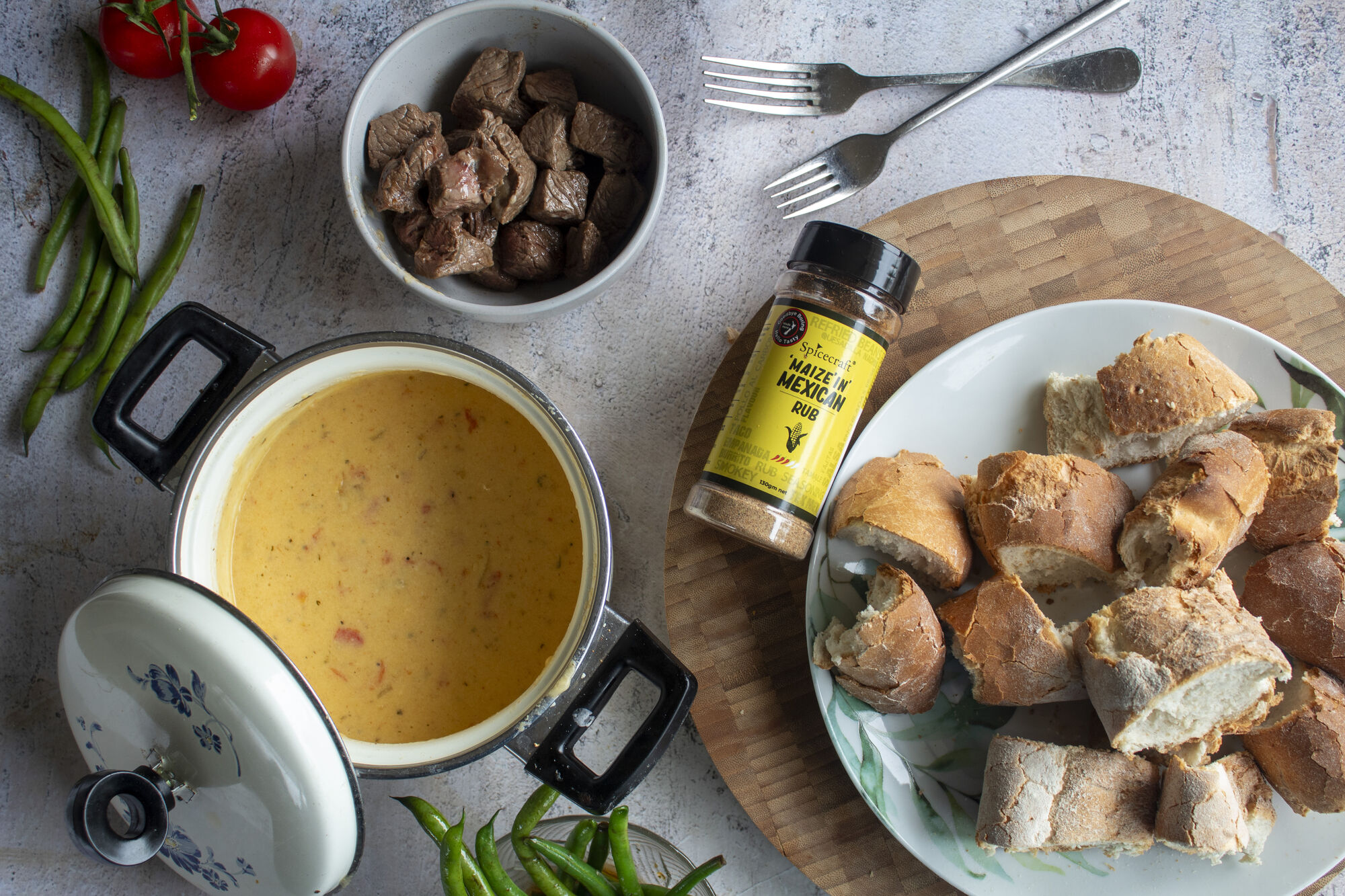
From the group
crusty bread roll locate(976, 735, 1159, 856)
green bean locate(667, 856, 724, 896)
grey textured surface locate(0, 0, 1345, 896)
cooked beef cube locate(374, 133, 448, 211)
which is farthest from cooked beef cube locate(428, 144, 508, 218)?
crusty bread roll locate(976, 735, 1159, 856)

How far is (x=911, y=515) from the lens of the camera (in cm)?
145

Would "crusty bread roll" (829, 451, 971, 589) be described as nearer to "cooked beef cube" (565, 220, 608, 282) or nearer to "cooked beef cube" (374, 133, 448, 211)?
"cooked beef cube" (565, 220, 608, 282)

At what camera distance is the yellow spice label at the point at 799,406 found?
57.2 inches

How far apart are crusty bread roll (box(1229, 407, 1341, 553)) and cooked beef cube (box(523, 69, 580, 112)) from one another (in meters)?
1.45

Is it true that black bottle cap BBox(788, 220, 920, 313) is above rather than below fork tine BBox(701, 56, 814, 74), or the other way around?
below

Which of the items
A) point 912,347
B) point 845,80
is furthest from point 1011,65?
point 912,347

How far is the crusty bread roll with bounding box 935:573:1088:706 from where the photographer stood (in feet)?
4.69

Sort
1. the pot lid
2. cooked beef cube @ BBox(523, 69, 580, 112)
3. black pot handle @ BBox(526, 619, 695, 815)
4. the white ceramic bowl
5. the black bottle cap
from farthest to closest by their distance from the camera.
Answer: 1. cooked beef cube @ BBox(523, 69, 580, 112)
2. the white ceramic bowl
3. the black bottle cap
4. black pot handle @ BBox(526, 619, 695, 815)
5. the pot lid

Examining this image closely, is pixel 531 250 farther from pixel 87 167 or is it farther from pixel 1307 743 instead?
pixel 1307 743

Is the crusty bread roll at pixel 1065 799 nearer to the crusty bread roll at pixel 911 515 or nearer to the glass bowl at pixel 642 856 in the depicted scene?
the crusty bread roll at pixel 911 515

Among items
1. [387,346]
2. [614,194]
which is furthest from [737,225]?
[387,346]

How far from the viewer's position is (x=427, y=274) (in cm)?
158

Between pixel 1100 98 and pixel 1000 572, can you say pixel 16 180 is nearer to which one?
pixel 1000 572

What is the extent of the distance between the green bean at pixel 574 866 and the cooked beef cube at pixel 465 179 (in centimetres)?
115
